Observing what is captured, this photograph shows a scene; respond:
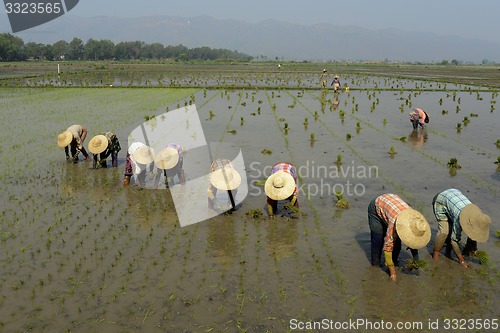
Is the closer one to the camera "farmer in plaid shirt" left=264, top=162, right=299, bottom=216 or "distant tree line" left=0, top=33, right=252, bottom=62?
"farmer in plaid shirt" left=264, top=162, right=299, bottom=216

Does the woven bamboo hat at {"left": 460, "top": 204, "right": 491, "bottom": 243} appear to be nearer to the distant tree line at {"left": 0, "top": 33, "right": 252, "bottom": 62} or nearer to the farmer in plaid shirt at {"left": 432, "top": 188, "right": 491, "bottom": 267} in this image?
the farmer in plaid shirt at {"left": 432, "top": 188, "right": 491, "bottom": 267}

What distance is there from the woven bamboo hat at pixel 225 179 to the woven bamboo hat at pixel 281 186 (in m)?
0.65

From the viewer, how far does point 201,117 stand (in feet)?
65.9

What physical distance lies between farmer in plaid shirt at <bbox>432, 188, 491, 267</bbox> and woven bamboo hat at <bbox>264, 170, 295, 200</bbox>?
92.9 inches

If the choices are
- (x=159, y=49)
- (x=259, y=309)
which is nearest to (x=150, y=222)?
(x=259, y=309)

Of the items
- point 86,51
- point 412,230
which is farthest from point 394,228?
point 86,51

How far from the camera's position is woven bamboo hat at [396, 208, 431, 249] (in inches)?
219

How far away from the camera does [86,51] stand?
443ft

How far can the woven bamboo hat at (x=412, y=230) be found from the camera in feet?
18.2

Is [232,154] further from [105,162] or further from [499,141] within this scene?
[499,141]

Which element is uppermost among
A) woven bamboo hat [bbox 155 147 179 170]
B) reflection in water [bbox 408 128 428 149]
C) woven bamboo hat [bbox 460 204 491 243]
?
woven bamboo hat [bbox 155 147 179 170]

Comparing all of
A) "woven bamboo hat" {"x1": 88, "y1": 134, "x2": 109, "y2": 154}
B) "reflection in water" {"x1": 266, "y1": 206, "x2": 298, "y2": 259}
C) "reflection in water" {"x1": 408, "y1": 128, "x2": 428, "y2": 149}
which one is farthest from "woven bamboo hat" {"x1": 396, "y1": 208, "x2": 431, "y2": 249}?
"reflection in water" {"x1": 408, "y1": 128, "x2": 428, "y2": 149}

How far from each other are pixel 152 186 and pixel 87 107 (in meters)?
14.7

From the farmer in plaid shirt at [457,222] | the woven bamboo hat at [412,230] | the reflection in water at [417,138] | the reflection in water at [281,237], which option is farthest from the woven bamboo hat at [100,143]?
the reflection in water at [417,138]
